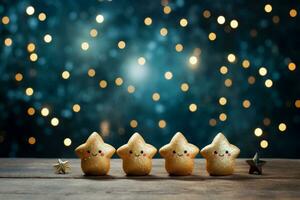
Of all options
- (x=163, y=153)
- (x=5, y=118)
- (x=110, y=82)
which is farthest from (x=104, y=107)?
(x=163, y=153)

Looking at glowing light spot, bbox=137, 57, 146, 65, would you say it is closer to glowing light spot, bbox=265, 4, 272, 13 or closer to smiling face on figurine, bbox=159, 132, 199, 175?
glowing light spot, bbox=265, 4, 272, 13

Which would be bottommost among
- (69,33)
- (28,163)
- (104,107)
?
→ (28,163)

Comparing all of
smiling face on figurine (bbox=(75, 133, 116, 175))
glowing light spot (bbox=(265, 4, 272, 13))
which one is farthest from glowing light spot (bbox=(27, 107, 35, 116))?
glowing light spot (bbox=(265, 4, 272, 13))

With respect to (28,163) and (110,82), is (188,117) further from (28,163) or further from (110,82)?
(28,163)

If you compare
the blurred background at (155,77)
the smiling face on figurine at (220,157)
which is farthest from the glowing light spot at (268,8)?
the smiling face on figurine at (220,157)

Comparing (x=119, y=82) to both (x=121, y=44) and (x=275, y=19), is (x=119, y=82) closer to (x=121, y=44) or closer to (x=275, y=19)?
(x=121, y=44)

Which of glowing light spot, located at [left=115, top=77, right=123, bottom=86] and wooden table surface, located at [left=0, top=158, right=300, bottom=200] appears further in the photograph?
glowing light spot, located at [left=115, top=77, right=123, bottom=86]
